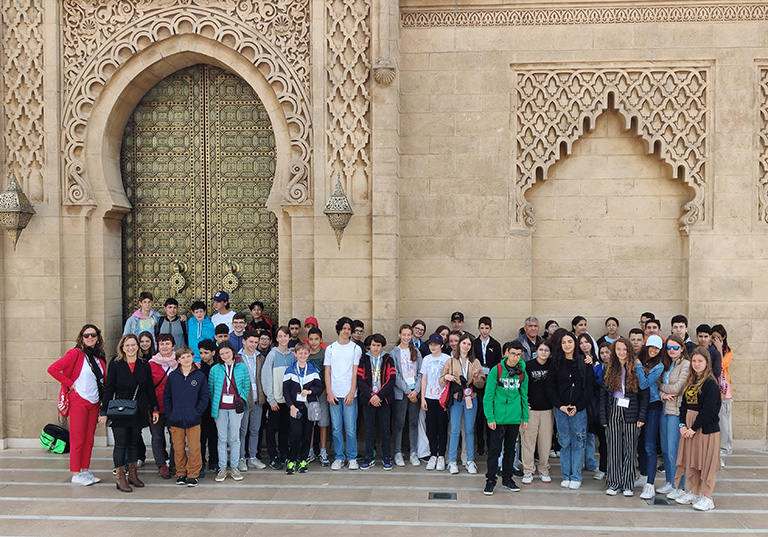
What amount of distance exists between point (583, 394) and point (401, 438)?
7.89 ft

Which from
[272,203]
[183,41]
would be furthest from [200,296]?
[183,41]

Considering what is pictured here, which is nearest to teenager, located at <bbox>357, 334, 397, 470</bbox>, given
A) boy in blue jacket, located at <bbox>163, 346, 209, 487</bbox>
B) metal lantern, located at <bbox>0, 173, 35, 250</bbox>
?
boy in blue jacket, located at <bbox>163, 346, 209, 487</bbox>

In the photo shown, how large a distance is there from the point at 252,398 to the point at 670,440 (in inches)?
173

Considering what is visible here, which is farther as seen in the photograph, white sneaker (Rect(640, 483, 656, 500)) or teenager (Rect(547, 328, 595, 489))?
teenager (Rect(547, 328, 595, 489))

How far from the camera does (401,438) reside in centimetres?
798

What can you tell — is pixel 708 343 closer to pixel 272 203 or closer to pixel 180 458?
pixel 272 203

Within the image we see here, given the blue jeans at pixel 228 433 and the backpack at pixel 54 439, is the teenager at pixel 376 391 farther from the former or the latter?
the backpack at pixel 54 439

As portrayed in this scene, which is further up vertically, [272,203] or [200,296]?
[272,203]

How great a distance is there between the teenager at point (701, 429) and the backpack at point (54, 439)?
715 cm

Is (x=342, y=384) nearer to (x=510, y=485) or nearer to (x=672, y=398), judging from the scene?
(x=510, y=485)

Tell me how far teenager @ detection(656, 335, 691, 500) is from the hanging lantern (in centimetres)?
384

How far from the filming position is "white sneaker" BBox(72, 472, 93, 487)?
6.98m

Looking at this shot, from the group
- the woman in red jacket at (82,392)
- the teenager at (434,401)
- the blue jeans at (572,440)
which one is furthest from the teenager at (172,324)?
the blue jeans at (572,440)

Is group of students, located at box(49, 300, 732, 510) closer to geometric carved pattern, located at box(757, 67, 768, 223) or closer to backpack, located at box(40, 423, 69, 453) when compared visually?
backpack, located at box(40, 423, 69, 453)
